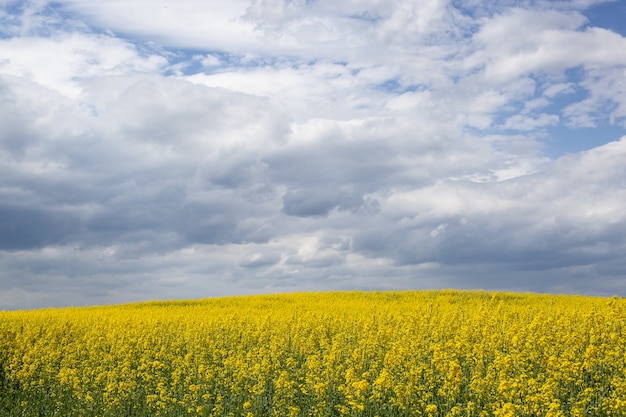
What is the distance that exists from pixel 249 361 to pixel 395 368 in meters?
4.86

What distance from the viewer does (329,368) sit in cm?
1256

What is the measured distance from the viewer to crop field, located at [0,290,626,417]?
11156 mm

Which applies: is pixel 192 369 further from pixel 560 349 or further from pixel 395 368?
pixel 560 349

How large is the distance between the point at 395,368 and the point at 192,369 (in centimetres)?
587

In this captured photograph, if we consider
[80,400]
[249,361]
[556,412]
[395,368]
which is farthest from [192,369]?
[556,412]

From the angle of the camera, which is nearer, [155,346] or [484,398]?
[484,398]

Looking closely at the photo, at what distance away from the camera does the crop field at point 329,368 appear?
439 inches

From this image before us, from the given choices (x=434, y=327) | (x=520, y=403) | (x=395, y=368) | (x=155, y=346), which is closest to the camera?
(x=520, y=403)

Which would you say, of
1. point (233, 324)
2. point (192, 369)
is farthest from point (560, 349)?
point (233, 324)

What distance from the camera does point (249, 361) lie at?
633 inches

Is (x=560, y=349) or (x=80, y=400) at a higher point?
(x=560, y=349)

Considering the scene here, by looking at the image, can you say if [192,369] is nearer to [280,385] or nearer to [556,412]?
[280,385]

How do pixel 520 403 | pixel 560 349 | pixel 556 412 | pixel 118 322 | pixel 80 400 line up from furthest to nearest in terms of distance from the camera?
pixel 118 322
pixel 80 400
pixel 560 349
pixel 520 403
pixel 556 412

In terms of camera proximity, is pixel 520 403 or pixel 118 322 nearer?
pixel 520 403
